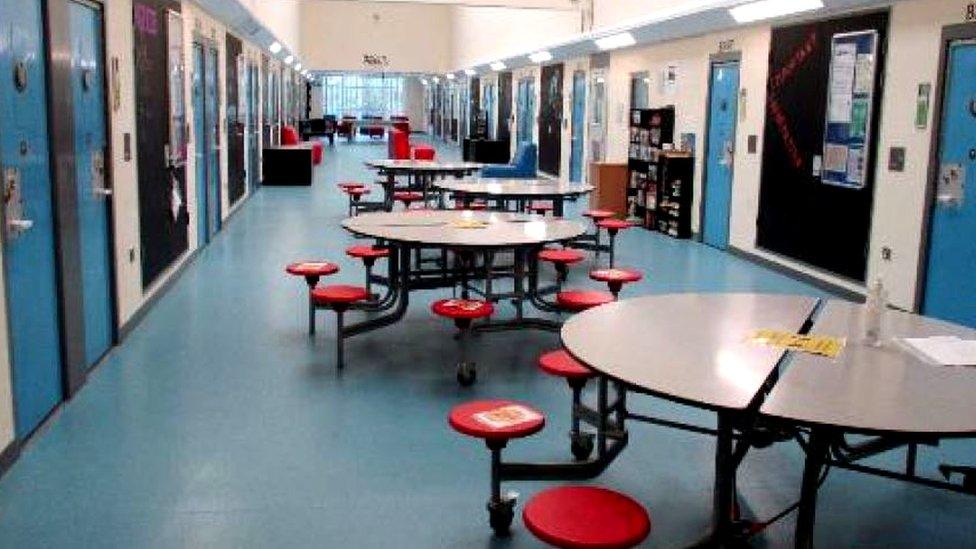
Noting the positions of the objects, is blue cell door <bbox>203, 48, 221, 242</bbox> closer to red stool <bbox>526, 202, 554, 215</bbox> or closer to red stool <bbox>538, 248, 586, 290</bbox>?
red stool <bbox>526, 202, 554, 215</bbox>

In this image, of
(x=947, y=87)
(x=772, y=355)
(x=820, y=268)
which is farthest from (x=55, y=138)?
(x=820, y=268)

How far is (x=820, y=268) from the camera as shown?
312 inches

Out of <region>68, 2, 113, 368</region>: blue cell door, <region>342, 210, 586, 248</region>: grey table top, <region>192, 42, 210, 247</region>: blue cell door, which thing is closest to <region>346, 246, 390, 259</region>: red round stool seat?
<region>342, 210, 586, 248</region>: grey table top

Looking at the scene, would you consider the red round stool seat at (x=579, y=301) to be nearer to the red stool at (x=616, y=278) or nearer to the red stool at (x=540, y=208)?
the red stool at (x=616, y=278)

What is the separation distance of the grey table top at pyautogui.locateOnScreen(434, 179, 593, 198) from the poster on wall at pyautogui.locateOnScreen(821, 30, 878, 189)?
220cm

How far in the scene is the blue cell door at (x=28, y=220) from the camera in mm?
3711

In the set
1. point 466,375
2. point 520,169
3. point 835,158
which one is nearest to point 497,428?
point 466,375

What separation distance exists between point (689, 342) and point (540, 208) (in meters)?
6.60

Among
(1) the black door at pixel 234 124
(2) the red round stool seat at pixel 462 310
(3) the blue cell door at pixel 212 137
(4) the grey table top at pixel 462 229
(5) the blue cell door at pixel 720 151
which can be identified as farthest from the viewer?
(1) the black door at pixel 234 124

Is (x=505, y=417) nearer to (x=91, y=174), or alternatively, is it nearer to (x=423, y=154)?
(x=91, y=174)

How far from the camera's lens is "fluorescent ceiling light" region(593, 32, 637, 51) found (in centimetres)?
1136

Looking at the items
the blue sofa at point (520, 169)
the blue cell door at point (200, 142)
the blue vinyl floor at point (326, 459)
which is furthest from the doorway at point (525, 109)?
the blue vinyl floor at point (326, 459)

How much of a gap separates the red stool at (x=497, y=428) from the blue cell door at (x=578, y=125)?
1251 cm

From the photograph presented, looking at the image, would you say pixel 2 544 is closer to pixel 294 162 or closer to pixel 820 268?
pixel 820 268
